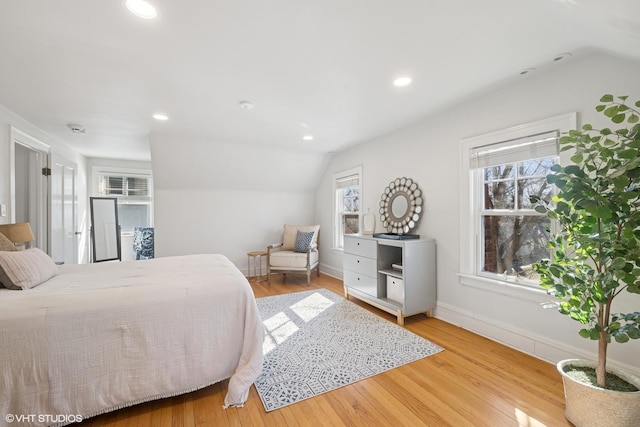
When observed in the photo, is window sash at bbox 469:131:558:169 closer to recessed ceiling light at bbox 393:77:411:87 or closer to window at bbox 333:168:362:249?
recessed ceiling light at bbox 393:77:411:87

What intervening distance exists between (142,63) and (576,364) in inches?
144

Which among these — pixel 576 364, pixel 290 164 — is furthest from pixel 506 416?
pixel 290 164

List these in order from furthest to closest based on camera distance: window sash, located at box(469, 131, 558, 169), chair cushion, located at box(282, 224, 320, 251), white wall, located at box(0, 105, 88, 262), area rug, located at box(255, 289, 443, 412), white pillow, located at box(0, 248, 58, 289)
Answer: chair cushion, located at box(282, 224, 320, 251) → white wall, located at box(0, 105, 88, 262) → window sash, located at box(469, 131, 558, 169) → area rug, located at box(255, 289, 443, 412) → white pillow, located at box(0, 248, 58, 289)

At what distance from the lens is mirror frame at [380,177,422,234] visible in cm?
329

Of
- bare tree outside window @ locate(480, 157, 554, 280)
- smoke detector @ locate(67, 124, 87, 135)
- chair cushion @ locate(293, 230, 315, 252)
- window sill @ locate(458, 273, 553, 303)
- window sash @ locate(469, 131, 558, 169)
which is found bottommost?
window sill @ locate(458, 273, 553, 303)

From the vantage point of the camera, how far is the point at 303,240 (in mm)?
4762

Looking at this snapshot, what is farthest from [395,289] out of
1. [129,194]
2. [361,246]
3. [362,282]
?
[129,194]

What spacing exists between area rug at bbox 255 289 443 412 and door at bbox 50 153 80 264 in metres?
3.11

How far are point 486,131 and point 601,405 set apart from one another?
7.17 ft

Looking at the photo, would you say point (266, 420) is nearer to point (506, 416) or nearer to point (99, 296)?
point (99, 296)

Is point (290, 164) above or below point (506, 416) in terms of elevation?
above

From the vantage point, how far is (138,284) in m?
1.83

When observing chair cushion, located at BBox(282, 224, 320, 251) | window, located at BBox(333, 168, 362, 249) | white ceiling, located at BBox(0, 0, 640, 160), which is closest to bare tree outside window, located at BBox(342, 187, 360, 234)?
window, located at BBox(333, 168, 362, 249)

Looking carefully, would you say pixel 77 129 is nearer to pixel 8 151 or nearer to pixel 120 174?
pixel 8 151
